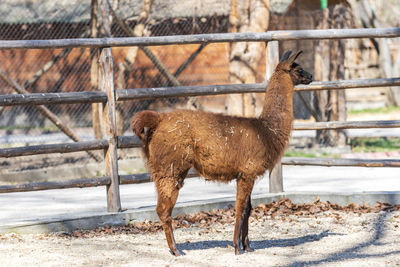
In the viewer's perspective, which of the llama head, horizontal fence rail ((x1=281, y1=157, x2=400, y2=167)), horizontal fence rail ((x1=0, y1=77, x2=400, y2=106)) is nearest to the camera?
the llama head

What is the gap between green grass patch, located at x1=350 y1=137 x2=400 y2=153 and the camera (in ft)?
44.8

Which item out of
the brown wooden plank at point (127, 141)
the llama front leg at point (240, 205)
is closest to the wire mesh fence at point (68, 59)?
the brown wooden plank at point (127, 141)

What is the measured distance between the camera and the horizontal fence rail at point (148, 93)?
671 centimetres

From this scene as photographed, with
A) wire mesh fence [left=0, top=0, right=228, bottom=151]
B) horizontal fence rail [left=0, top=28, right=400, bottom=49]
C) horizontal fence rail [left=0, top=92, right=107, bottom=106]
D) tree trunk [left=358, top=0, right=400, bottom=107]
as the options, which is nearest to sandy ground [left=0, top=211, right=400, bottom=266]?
horizontal fence rail [left=0, top=92, right=107, bottom=106]

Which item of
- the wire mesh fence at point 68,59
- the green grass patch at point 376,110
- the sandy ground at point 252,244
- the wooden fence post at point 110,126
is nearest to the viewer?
the sandy ground at point 252,244

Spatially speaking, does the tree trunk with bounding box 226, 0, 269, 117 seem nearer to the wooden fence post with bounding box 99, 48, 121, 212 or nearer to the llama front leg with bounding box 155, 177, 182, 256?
the wooden fence post with bounding box 99, 48, 121, 212

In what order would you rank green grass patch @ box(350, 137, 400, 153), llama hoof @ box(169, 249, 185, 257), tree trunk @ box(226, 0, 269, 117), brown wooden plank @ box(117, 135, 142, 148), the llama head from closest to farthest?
llama hoof @ box(169, 249, 185, 257), the llama head, brown wooden plank @ box(117, 135, 142, 148), tree trunk @ box(226, 0, 269, 117), green grass patch @ box(350, 137, 400, 153)

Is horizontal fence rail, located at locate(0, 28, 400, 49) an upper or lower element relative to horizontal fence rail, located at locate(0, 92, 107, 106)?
upper

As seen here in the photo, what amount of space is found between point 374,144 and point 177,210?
325 inches

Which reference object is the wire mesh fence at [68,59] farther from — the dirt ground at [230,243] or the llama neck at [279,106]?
the llama neck at [279,106]

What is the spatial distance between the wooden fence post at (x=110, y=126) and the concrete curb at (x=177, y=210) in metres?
0.17

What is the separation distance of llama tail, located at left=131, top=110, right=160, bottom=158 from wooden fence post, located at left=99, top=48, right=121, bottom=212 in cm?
139

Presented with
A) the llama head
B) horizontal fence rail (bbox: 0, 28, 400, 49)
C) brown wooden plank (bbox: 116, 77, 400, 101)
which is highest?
horizontal fence rail (bbox: 0, 28, 400, 49)

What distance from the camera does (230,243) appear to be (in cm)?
633
